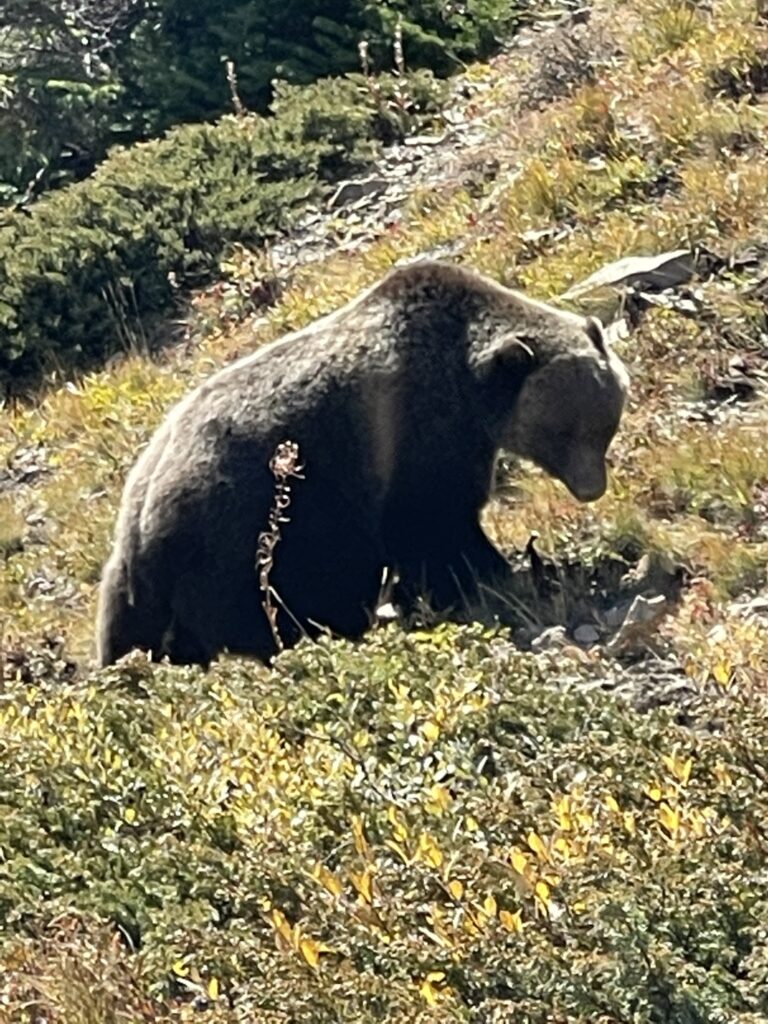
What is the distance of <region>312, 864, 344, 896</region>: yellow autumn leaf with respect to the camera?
5.27m

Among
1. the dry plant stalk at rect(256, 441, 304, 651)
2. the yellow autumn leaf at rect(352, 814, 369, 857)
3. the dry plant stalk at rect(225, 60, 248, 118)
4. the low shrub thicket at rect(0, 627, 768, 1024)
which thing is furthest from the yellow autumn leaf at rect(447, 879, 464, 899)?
the dry plant stalk at rect(225, 60, 248, 118)

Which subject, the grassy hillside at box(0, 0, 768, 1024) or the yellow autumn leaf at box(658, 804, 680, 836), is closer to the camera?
the grassy hillside at box(0, 0, 768, 1024)

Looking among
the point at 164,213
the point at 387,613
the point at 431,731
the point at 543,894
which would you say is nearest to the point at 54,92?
the point at 164,213

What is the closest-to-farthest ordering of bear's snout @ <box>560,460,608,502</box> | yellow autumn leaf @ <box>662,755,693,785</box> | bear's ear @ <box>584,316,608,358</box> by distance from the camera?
yellow autumn leaf @ <box>662,755,693,785</box> < bear's snout @ <box>560,460,608,502</box> < bear's ear @ <box>584,316,608,358</box>

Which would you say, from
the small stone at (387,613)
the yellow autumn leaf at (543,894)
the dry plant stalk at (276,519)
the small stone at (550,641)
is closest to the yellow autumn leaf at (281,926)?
the yellow autumn leaf at (543,894)

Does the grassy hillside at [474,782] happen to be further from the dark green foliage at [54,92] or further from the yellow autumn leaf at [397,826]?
the dark green foliage at [54,92]

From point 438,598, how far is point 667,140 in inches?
187

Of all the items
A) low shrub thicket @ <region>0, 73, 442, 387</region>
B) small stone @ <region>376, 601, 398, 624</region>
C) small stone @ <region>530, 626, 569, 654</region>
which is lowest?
low shrub thicket @ <region>0, 73, 442, 387</region>

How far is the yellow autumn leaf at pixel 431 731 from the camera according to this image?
235 inches

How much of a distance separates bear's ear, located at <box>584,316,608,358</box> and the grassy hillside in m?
0.56

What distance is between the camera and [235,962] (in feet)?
16.9

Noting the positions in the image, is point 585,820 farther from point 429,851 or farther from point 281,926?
point 281,926

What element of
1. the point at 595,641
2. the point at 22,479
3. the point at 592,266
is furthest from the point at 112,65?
the point at 595,641

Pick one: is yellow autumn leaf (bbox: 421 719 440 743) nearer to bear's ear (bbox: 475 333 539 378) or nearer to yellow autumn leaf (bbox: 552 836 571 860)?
yellow autumn leaf (bbox: 552 836 571 860)
